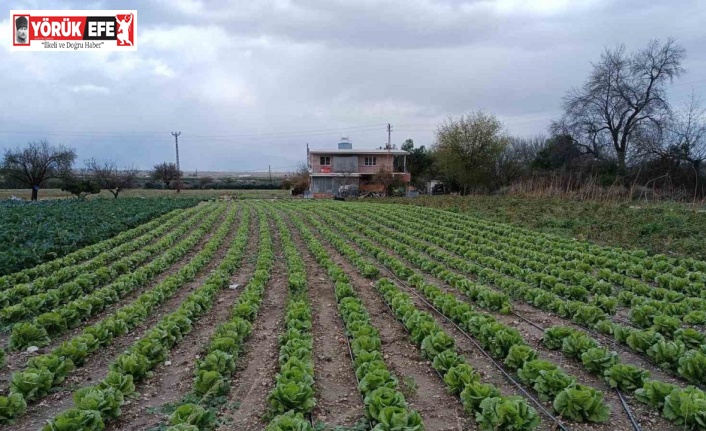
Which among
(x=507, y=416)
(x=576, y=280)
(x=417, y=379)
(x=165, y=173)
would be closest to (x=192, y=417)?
(x=417, y=379)

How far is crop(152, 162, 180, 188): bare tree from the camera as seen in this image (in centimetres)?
6756

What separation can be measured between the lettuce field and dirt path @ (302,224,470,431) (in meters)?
0.02

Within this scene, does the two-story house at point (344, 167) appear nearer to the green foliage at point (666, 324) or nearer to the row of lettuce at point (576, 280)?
the row of lettuce at point (576, 280)

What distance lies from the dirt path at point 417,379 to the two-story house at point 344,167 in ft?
146

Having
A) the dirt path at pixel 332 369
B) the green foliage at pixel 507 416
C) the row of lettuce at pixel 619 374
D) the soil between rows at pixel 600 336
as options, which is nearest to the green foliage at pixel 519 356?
the row of lettuce at pixel 619 374

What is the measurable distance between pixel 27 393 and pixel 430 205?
26.7 metres

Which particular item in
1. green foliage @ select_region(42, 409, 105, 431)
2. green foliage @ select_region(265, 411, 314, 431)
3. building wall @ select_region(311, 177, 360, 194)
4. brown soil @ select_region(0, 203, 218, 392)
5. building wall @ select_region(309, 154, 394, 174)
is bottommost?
brown soil @ select_region(0, 203, 218, 392)

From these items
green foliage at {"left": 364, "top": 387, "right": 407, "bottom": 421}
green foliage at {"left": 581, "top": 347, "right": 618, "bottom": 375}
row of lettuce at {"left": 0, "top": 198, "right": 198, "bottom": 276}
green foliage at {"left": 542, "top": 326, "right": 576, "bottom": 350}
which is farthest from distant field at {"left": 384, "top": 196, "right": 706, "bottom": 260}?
row of lettuce at {"left": 0, "top": 198, "right": 198, "bottom": 276}

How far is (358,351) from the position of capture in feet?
17.5

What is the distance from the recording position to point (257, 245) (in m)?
14.9

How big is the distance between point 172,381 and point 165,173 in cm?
6763

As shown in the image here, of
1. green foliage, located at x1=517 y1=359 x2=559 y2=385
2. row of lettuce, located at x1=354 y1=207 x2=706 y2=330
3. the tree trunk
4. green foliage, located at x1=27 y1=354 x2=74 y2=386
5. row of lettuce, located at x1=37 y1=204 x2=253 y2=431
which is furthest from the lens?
the tree trunk

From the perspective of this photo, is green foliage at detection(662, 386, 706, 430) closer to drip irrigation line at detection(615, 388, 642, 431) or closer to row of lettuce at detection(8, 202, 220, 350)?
drip irrigation line at detection(615, 388, 642, 431)

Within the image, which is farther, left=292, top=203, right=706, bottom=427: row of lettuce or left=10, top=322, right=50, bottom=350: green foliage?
left=10, top=322, right=50, bottom=350: green foliage
